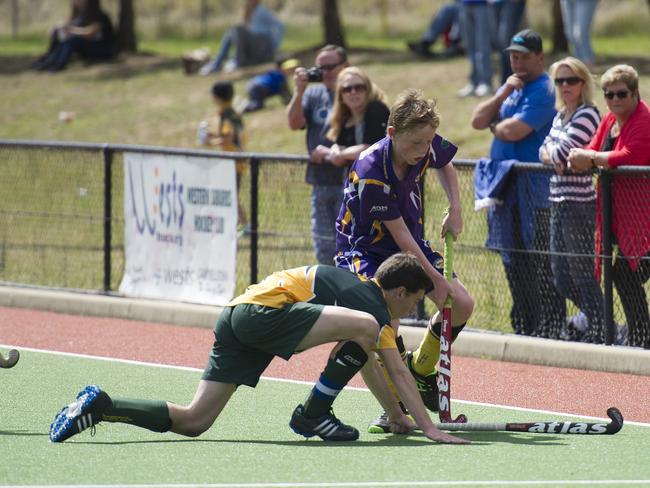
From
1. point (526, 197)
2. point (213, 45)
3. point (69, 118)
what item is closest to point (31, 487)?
point (526, 197)

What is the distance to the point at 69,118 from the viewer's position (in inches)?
966

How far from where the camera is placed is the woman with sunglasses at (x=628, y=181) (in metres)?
9.68

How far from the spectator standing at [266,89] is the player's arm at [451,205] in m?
13.2

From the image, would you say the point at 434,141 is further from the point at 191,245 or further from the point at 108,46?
the point at 108,46

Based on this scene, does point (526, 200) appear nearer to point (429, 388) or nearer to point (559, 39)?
point (429, 388)

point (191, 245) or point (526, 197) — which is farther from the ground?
point (526, 197)

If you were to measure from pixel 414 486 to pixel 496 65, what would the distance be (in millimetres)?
15481

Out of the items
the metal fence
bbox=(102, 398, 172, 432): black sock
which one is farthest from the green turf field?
the metal fence

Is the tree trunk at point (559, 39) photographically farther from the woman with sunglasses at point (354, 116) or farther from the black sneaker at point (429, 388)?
the black sneaker at point (429, 388)

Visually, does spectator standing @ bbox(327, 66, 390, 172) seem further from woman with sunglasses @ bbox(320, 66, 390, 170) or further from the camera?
the camera

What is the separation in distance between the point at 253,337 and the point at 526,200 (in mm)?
3964

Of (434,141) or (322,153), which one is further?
(322,153)

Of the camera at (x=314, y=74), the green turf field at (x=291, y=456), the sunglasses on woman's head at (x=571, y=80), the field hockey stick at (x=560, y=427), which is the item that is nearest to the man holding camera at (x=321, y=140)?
the camera at (x=314, y=74)

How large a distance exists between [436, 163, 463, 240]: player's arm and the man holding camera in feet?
10.8
